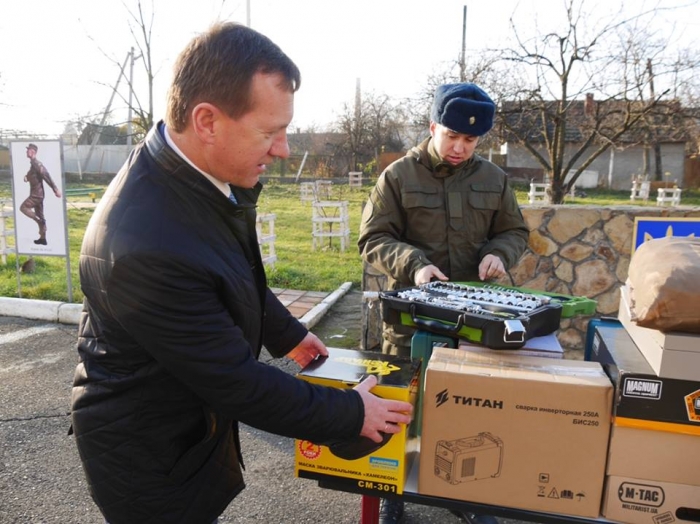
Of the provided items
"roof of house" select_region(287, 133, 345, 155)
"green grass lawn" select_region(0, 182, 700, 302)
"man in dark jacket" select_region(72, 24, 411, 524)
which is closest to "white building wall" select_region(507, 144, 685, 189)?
"roof of house" select_region(287, 133, 345, 155)

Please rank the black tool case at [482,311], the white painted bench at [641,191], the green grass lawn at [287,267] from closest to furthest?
the black tool case at [482,311]
the green grass lawn at [287,267]
the white painted bench at [641,191]

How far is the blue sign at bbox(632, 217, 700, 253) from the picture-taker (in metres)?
3.18

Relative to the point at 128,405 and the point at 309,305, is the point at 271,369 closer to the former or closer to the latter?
the point at 128,405

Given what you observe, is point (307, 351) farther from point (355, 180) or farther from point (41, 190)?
point (355, 180)

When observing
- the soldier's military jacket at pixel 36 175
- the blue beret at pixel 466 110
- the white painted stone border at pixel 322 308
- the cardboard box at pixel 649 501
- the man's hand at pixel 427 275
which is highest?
the blue beret at pixel 466 110

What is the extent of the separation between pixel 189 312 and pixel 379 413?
1.79 feet

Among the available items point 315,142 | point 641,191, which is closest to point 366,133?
point 315,142

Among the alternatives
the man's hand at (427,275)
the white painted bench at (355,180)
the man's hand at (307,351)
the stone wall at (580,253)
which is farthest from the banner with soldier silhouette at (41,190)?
the white painted bench at (355,180)

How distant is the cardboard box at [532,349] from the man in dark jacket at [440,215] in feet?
2.36

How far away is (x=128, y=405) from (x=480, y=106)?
186 centimetres

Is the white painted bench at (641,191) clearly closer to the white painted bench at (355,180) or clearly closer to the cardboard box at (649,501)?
the white painted bench at (355,180)

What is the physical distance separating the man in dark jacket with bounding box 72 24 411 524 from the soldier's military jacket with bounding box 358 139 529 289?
1.26 m

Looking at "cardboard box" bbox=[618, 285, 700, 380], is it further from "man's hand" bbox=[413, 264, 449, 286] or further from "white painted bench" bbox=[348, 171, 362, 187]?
"white painted bench" bbox=[348, 171, 362, 187]

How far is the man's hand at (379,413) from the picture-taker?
138 cm
